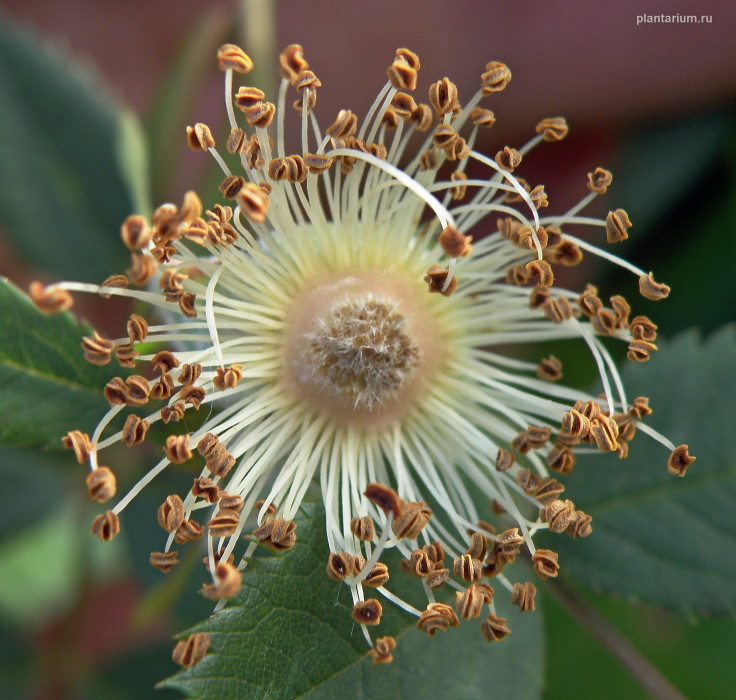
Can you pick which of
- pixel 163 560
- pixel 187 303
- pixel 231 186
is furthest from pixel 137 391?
pixel 231 186

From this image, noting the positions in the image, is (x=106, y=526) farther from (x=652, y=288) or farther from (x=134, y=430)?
(x=652, y=288)

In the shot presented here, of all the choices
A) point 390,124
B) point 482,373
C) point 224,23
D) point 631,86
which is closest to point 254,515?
point 482,373

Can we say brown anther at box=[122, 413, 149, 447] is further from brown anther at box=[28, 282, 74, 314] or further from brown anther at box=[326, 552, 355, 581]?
brown anther at box=[326, 552, 355, 581]

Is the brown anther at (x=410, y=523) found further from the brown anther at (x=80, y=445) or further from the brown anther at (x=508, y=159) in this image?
the brown anther at (x=508, y=159)

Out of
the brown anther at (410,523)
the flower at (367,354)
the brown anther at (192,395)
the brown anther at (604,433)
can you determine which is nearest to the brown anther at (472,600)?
the flower at (367,354)

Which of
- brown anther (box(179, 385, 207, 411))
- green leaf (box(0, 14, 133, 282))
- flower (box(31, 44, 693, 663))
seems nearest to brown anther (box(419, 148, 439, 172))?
flower (box(31, 44, 693, 663))
